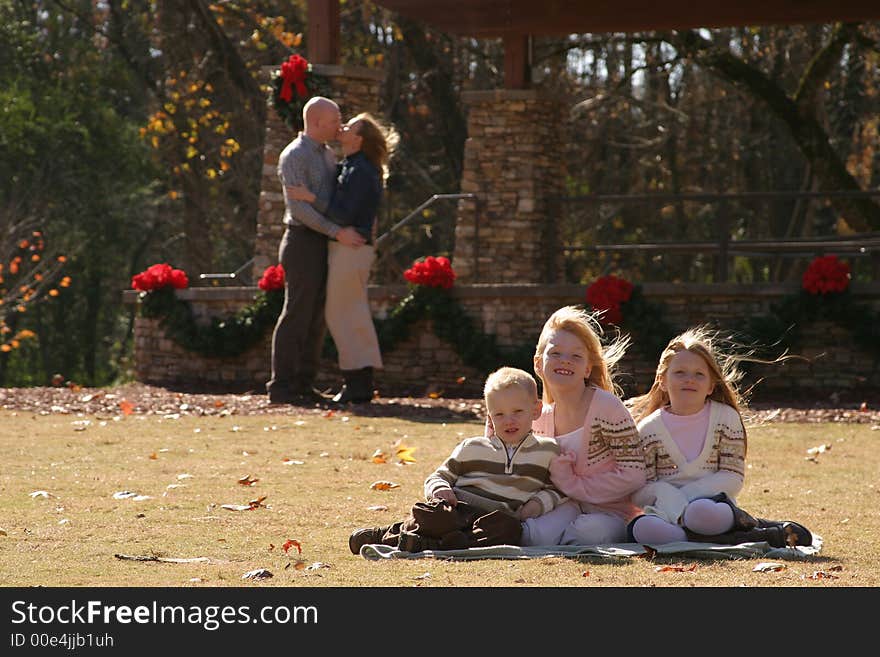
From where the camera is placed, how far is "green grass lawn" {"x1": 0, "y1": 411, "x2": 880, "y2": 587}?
16.3 ft

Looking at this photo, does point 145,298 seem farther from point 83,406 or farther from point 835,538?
point 835,538

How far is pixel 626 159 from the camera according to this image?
27.0 m

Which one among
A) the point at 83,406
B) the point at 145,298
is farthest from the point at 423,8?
the point at 83,406

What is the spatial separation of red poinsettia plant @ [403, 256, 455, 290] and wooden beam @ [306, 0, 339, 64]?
2.33 meters

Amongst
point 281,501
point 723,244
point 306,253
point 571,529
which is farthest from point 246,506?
point 723,244

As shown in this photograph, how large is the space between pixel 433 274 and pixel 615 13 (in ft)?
11.6

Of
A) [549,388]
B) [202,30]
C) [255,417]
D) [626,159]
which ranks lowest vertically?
[255,417]

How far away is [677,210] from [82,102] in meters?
12.6

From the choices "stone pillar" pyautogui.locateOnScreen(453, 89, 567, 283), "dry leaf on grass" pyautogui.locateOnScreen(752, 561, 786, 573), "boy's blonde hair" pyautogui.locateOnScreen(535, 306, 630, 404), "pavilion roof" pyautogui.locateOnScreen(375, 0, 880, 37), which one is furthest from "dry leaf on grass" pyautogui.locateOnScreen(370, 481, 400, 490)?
"stone pillar" pyautogui.locateOnScreen(453, 89, 567, 283)

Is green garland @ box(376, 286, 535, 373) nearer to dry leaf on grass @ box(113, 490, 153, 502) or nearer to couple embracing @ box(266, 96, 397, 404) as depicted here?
couple embracing @ box(266, 96, 397, 404)

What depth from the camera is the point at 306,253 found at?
11.9m

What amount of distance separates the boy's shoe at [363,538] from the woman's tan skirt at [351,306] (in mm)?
6407

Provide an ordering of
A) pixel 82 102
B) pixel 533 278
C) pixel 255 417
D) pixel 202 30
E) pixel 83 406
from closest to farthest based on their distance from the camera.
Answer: pixel 255 417 < pixel 83 406 < pixel 533 278 < pixel 202 30 < pixel 82 102

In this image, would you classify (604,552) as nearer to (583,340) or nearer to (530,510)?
(530,510)
